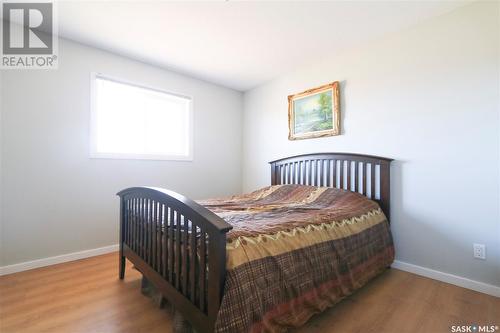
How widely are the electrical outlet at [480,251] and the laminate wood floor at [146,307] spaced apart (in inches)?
10.9

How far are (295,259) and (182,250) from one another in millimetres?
612

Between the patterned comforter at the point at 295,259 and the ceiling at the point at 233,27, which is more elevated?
the ceiling at the point at 233,27

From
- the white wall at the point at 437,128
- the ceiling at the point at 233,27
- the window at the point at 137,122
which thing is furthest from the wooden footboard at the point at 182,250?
the white wall at the point at 437,128

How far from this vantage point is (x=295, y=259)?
131cm

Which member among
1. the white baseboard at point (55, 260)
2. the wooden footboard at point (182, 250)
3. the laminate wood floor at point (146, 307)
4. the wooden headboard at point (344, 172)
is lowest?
the laminate wood floor at point (146, 307)

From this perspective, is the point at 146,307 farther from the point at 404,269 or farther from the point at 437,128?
the point at 437,128

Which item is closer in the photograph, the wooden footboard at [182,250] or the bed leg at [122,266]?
the wooden footboard at [182,250]

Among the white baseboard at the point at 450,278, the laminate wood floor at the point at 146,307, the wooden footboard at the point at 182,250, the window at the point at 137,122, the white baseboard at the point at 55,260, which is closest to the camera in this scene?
the wooden footboard at the point at 182,250

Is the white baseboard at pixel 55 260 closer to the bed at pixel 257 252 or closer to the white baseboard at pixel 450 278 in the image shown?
the bed at pixel 257 252

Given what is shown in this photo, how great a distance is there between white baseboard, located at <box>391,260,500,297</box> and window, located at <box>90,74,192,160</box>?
278 centimetres

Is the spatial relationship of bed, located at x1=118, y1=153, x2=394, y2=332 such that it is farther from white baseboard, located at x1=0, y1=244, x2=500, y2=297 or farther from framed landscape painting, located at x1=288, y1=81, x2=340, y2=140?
framed landscape painting, located at x1=288, y1=81, x2=340, y2=140

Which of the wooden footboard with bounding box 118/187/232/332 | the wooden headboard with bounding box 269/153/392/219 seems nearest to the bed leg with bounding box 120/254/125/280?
the wooden footboard with bounding box 118/187/232/332

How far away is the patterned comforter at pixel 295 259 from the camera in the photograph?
106 cm

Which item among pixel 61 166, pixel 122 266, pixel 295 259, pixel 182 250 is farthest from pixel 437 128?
pixel 61 166
